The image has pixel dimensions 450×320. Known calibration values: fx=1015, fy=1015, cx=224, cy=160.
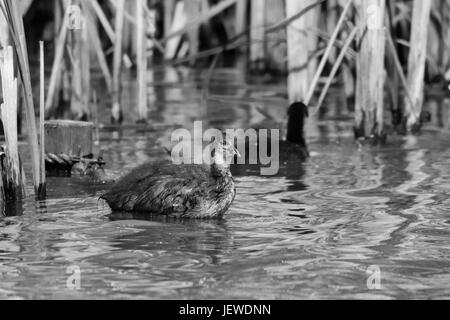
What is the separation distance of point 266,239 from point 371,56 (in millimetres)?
4032

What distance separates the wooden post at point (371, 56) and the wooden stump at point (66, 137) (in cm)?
279

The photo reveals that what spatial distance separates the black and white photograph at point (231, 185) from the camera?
17.9 ft

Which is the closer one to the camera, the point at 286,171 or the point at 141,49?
the point at 286,171

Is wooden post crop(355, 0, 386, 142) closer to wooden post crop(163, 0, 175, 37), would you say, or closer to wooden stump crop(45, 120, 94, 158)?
wooden stump crop(45, 120, 94, 158)

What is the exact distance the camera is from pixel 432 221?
6949 millimetres

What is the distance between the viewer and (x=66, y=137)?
9.00 m

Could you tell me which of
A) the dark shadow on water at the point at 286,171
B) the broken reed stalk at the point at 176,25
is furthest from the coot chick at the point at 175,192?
the broken reed stalk at the point at 176,25

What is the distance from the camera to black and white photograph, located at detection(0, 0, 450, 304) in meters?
5.47

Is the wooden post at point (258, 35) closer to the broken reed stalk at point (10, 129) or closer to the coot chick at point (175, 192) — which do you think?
the coot chick at point (175, 192)

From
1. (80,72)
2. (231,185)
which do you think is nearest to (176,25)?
(80,72)

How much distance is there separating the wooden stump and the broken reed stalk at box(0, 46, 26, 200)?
5.40 feet

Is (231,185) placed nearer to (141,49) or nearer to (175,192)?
(175,192)
